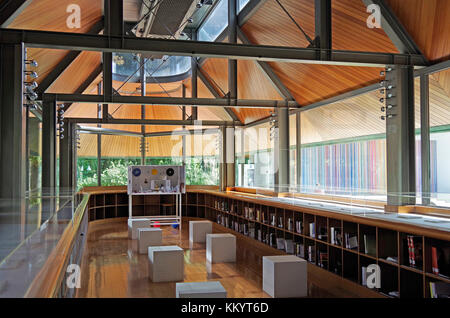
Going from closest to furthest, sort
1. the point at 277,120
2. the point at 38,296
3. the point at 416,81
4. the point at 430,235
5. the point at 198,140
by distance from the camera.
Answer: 1. the point at 38,296
2. the point at 430,235
3. the point at 416,81
4. the point at 277,120
5. the point at 198,140

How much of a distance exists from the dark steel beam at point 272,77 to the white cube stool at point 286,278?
23.1 ft

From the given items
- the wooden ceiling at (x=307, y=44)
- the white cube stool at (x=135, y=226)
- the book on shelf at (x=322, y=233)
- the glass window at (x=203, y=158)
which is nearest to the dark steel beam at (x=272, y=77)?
the wooden ceiling at (x=307, y=44)

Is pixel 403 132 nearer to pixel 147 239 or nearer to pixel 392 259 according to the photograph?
pixel 392 259

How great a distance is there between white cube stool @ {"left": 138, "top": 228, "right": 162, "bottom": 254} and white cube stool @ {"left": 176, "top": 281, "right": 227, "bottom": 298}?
3.91 m

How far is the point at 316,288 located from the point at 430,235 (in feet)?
6.82

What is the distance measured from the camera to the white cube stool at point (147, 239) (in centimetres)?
830

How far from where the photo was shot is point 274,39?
10.4 m

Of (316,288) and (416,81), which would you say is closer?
(316,288)

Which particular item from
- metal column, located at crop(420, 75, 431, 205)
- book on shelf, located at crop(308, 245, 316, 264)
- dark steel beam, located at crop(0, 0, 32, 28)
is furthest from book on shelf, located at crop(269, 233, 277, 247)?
dark steel beam, located at crop(0, 0, 32, 28)

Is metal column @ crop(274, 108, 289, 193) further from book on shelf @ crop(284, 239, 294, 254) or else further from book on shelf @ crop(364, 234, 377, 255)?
book on shelf @ crop(364, 234, 377, 255)

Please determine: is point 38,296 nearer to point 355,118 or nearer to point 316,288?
point 316,288

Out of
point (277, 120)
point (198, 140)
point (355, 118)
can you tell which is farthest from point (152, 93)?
point (355, 118)

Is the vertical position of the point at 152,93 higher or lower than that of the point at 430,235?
higher
